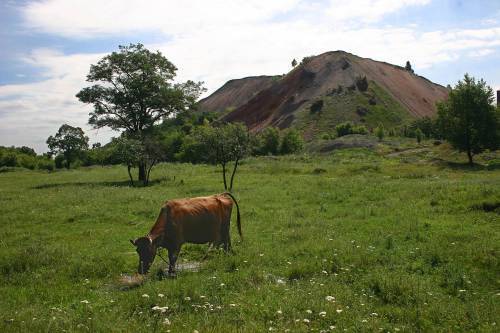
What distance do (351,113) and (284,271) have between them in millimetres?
102351

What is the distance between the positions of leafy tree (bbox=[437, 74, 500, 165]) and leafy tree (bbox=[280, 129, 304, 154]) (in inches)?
1391

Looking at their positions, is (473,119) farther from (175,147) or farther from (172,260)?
(175,147)

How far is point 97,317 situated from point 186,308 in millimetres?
1696

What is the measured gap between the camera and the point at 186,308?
900cm

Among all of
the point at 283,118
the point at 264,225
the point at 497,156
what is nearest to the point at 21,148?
the point at 283,118

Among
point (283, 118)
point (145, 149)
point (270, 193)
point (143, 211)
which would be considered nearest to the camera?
point (143, 211)

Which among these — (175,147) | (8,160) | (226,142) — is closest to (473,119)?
(226,142)

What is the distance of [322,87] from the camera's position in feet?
416

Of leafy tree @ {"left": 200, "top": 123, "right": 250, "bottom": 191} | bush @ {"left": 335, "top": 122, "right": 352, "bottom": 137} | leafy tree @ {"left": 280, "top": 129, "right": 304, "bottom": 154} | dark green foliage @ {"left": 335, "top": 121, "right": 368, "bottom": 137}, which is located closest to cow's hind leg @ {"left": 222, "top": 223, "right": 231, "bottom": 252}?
leafy tree @ {"left": 200, "top": 123, "right": 250, "bottom": 191}

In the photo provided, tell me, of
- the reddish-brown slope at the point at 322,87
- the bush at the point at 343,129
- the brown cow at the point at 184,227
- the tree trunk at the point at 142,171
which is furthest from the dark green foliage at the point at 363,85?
the brown cow at the point at 184,227

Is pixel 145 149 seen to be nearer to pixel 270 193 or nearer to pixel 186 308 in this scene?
pixel 270 193

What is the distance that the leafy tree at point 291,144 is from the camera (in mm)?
83688

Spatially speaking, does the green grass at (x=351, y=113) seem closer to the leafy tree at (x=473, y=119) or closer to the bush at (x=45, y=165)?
the leafy tree at (x=473, y=119)

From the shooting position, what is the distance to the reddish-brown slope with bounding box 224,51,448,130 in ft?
415
